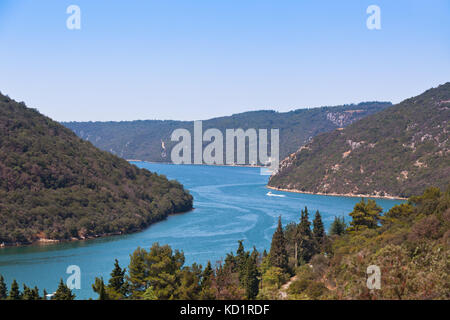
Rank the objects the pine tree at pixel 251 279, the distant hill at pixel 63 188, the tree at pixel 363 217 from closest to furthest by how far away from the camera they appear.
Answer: the pine tree at pixel 251 279 → the tree at pixel 363 217 → the distant hill at pixel 63 188

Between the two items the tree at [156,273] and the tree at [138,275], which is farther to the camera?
the tree at [138,275]

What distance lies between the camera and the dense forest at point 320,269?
17516 millimetres

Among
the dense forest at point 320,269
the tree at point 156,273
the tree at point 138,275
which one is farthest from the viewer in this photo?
the tree at point 138,275

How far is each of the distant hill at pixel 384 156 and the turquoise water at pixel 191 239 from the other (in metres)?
10.8

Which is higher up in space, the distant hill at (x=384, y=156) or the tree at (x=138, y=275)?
the distant hill at (x=384, y=156)

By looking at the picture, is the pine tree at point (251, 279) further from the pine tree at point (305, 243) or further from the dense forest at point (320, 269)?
the pine tree at point (305, 243)

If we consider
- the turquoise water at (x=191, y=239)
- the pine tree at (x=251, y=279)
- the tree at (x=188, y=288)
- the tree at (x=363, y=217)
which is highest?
the tree at (x=363, y=217)

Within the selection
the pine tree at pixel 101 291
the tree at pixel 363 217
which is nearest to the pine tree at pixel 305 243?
the tree at pixel 363 217

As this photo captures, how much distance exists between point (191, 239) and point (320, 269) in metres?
29.0

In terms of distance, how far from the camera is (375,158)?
388ft

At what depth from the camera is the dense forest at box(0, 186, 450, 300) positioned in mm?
17516

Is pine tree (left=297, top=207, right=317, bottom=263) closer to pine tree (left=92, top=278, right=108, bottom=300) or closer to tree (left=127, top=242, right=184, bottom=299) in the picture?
tree (left=127, top=242, right=184, bottom=299)
